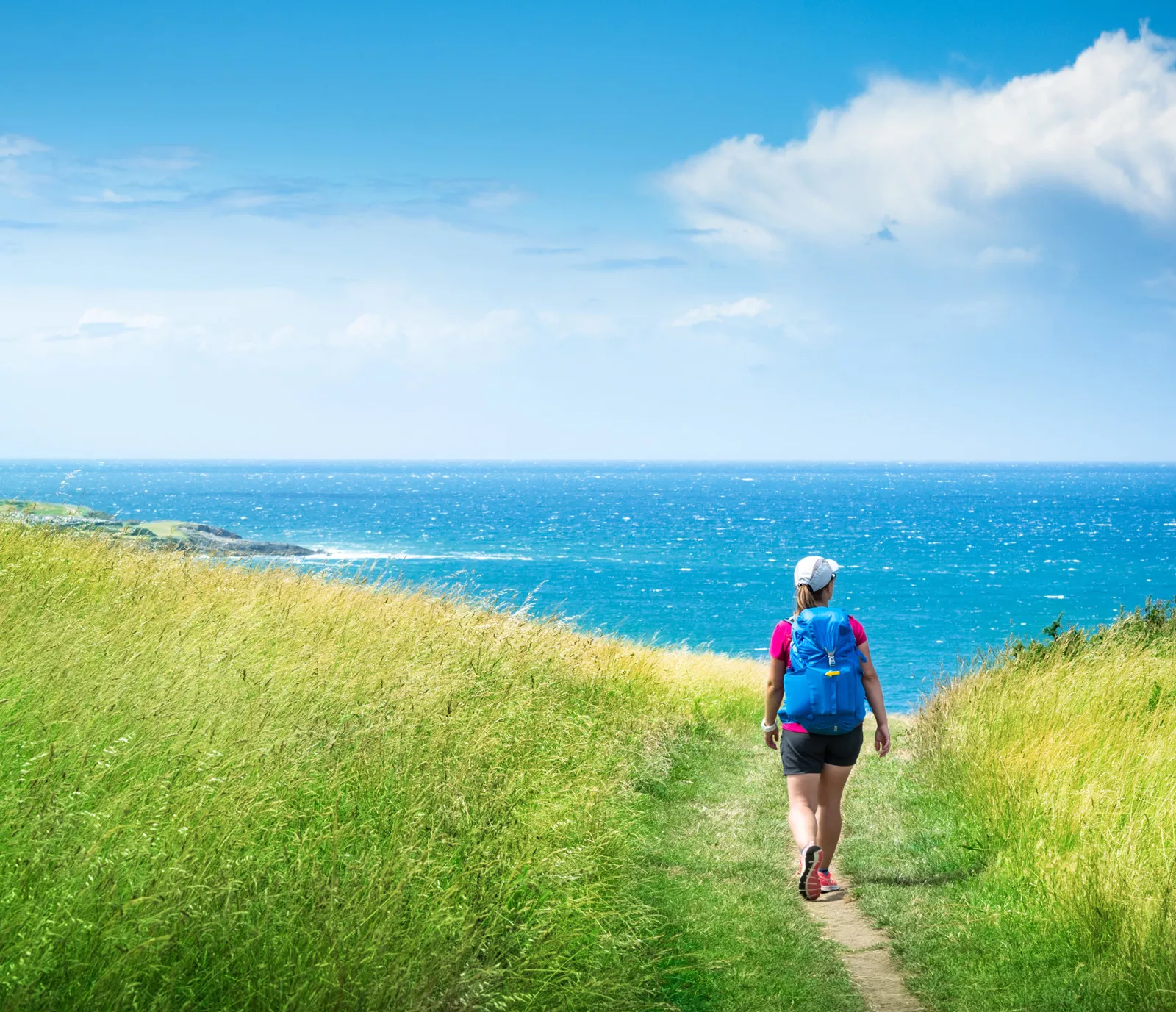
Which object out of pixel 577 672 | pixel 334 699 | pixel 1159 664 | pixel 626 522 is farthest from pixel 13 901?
pixel 626 522

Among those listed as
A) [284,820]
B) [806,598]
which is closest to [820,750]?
[806,598]

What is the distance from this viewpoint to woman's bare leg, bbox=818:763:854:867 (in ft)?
22.6

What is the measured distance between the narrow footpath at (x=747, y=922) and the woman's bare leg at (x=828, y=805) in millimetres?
455

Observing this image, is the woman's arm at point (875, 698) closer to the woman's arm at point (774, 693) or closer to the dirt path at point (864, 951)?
the woman's arm at point (774, 693)

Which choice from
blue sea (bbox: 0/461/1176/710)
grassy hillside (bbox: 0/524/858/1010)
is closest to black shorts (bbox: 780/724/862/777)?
grassy hillside (bbox: 0/524/858/1010)

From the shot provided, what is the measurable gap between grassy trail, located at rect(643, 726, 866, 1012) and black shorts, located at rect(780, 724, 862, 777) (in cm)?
100

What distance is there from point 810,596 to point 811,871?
1.93 m

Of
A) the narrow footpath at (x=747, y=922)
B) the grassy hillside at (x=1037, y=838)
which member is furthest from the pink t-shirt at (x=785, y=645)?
the grassy hillside at (x=1037, y=838)

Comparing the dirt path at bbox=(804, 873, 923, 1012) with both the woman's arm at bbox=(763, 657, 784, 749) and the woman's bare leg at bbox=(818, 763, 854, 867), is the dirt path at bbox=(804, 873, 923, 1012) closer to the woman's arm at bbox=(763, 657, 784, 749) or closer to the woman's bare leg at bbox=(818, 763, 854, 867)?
the woman's bare leg at bbox=(818, 763, 854, 867)

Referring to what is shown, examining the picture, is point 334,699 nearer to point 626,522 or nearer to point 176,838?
point 176,838

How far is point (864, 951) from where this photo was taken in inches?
243

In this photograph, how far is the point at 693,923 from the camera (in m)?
6.28

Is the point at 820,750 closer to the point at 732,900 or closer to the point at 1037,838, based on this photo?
the point at 732,900

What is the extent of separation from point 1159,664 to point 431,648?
796 centimetres
